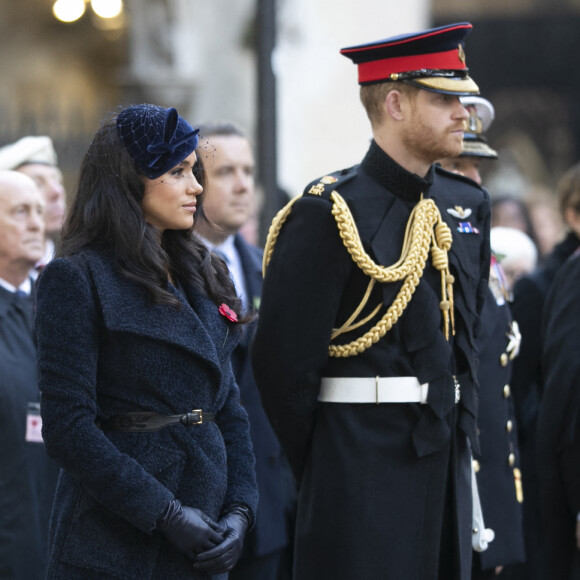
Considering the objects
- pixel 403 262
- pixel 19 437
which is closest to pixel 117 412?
pixel 403 262

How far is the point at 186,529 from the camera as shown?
2.98m

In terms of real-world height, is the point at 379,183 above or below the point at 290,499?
above

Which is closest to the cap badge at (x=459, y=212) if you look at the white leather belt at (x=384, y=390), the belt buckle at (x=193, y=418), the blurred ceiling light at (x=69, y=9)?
the white leather belt at (x=384, y=390)

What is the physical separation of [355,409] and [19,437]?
1.39 metres

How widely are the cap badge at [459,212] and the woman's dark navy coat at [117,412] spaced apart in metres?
1.01

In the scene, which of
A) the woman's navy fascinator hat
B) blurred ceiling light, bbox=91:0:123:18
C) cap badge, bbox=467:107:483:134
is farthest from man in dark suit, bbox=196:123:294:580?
blurred ceiling light, bbox=91:0:123:18

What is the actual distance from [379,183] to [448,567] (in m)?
1.10

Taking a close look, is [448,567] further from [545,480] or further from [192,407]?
[545,480]

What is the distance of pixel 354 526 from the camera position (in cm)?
350

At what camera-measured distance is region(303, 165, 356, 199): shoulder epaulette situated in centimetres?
361

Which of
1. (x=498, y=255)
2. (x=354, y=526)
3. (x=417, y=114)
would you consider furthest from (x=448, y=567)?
(x=498, y=255)

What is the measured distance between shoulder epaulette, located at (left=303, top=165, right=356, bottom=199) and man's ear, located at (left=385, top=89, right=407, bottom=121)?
0.66 feet

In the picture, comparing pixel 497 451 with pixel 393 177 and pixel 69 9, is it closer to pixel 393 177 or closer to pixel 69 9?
pixel 393 177

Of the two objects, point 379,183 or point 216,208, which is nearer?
point 379,183
